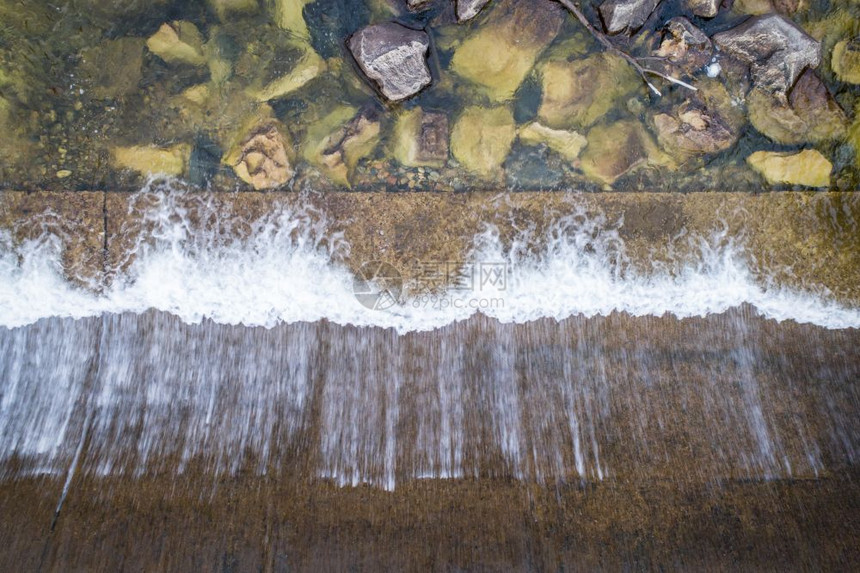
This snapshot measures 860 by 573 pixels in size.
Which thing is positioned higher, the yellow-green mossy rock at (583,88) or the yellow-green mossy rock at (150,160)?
the yellow-green mossy rock at (583,88)

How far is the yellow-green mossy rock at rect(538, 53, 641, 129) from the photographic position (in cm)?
348

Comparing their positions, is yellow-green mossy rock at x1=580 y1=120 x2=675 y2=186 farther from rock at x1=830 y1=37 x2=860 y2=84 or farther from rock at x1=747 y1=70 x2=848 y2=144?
rock at x1=830 y1=37 x2=860 y2=84

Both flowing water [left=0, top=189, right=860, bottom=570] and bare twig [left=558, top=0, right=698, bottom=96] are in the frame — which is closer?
flowing water [left=0, top=189, right=860, bottom=570]

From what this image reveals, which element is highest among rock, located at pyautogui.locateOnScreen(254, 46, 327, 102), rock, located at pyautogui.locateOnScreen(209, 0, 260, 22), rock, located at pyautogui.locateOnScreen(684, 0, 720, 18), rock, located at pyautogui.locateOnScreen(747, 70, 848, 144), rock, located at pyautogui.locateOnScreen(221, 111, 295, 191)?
rock, located at pyautogui.locateOnScreen(209, 0, 260, 22)

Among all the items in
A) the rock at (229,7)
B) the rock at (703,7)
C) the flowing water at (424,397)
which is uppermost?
the rock at (229,7)

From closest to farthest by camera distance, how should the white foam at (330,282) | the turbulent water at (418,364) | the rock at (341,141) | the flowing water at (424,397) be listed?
the flowing water at (424,397)
the turbulent water at (418,364)
the white foam at (330,282)
the rock at (341,141)

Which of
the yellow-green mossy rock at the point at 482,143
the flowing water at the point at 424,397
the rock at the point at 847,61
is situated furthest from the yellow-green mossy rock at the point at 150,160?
the rock at the point at 847,61

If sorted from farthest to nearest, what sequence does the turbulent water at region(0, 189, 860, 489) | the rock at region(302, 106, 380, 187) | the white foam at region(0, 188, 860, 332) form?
the rock at region(302, 106, 380, 187) < the white foam at region(0, 188, 860, 332) < the turbulent water at region(0, 189, 860, 489)

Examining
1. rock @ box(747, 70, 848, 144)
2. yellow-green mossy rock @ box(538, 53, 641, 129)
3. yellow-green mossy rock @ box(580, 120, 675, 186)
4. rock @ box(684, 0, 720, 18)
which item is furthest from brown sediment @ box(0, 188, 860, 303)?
rock @ box(684, 0, 720, 18)

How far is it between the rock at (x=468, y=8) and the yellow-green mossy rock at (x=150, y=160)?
219cm

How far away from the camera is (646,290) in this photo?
3.34 meters

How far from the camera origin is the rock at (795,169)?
3445 mm

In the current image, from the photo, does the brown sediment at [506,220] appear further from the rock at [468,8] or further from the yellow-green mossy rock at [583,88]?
the rock at [468,8]

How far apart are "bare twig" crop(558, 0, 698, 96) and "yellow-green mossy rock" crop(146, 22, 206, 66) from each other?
2600 mm
